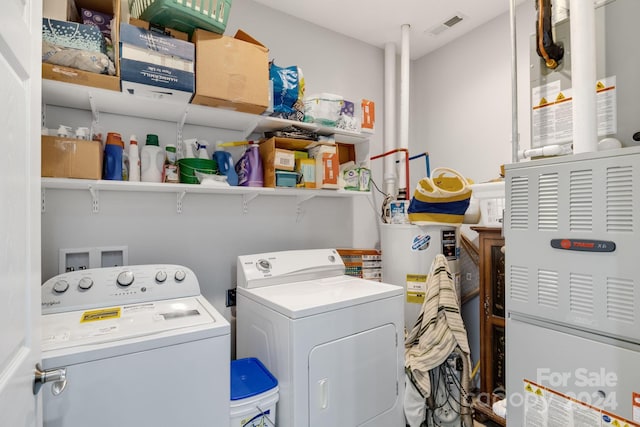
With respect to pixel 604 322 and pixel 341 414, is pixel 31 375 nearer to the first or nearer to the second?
pixel 341 414

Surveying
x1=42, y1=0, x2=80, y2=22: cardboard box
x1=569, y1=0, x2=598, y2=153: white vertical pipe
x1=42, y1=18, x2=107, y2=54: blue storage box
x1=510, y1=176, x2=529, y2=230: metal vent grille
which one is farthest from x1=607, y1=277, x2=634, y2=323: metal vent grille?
x1=42, y1=0, x2=80, y2=22: cardboard box

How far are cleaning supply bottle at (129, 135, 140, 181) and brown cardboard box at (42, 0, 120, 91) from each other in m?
0.31

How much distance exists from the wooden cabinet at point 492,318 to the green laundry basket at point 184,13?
1988mm

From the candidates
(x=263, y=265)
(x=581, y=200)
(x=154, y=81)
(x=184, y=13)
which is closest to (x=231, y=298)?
(x=263, y=265)

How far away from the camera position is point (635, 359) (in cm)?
90

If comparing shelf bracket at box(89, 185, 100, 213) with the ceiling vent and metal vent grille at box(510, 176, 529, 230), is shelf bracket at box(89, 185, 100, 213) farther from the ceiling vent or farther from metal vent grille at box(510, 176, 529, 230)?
the ceiling vent

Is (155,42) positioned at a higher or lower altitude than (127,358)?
higher

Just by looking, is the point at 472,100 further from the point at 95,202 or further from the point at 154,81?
the point at 95,202

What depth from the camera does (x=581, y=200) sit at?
101 cm

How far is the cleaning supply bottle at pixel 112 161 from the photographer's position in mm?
1659

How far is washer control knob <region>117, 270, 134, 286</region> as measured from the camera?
1.61 meters

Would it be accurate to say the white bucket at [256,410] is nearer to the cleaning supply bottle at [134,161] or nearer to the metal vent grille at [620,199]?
the cleaning supply bottle at [134,161]

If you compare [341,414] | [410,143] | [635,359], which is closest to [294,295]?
[341,414]

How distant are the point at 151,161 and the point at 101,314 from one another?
81cm
